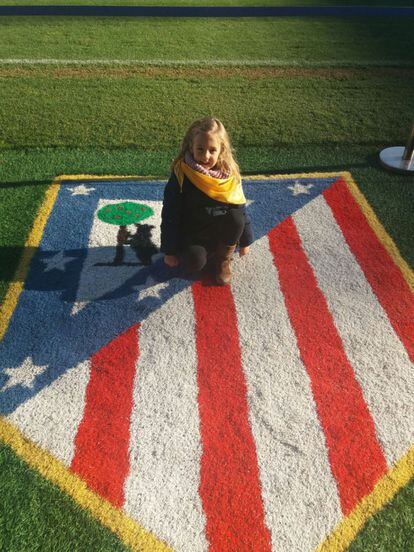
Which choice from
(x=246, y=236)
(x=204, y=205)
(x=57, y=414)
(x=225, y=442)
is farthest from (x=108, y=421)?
(x=246, y=236)

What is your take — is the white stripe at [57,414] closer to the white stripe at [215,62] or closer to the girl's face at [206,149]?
the girl's face at [206,149]

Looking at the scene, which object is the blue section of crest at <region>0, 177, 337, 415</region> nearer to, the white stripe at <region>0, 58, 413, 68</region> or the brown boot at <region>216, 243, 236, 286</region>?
the brown boot at <region>216, 243, 236, 286</region>

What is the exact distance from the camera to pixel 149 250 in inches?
125

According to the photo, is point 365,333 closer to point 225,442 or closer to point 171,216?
point 225,442

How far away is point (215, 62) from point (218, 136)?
4227mm

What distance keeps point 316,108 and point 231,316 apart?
10.6ft

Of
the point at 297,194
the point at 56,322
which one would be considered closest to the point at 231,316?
the point at 56,322

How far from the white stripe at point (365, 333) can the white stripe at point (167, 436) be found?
878mm

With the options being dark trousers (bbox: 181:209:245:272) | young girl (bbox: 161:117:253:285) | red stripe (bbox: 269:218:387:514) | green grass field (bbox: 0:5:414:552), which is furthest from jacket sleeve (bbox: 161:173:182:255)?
green grass field (bbox: 0:5:414:552)

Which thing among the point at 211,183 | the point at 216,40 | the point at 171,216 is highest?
the point at 211,183

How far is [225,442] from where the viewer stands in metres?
2.17

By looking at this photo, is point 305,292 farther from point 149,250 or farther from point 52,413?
point 52,413

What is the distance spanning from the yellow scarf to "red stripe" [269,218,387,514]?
2.22ft

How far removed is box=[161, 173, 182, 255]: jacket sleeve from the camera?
2678 millimetres
